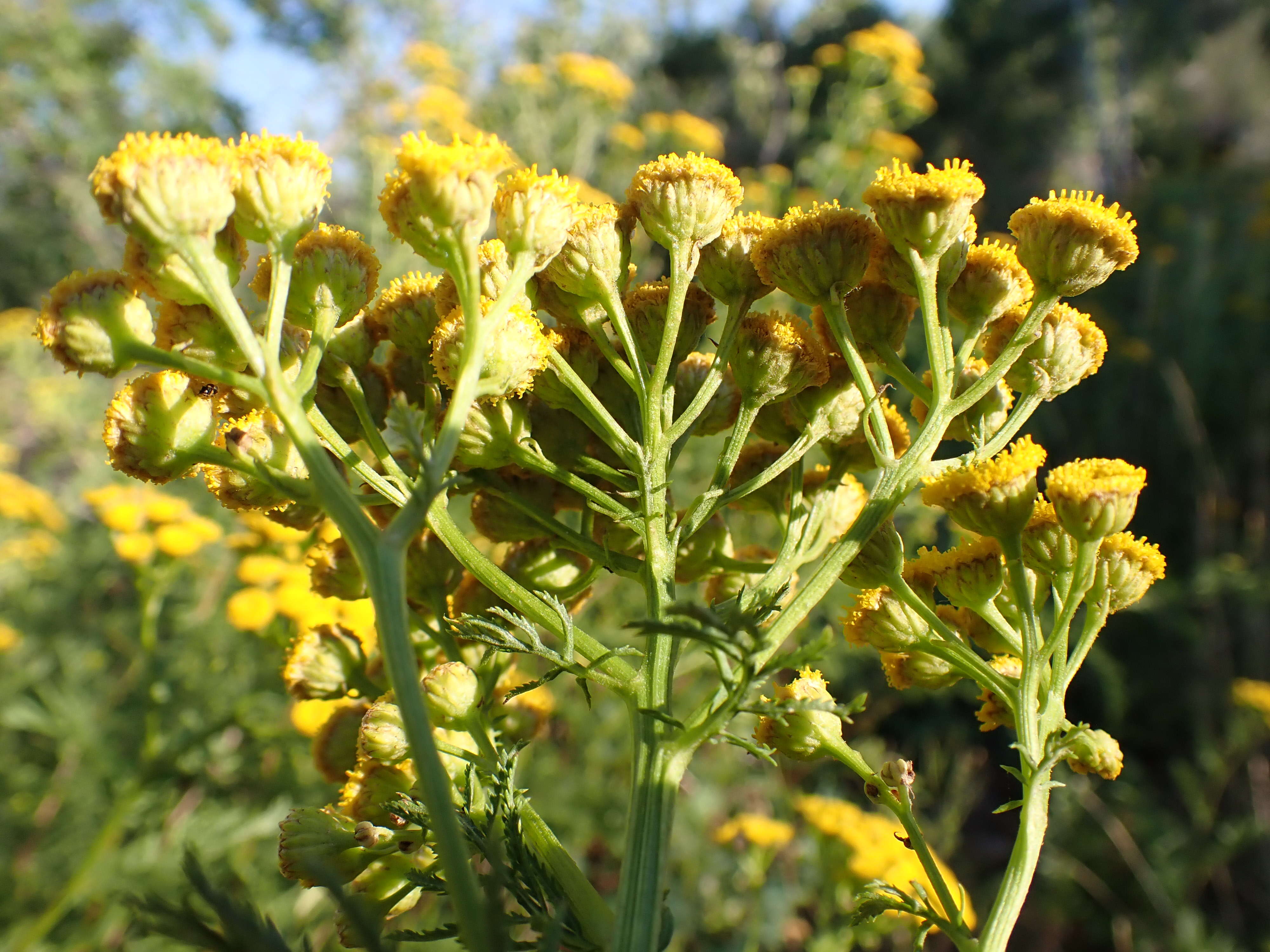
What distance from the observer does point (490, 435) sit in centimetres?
98

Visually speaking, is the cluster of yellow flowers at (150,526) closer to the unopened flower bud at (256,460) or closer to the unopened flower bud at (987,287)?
the unopened flower bud at (256,460)

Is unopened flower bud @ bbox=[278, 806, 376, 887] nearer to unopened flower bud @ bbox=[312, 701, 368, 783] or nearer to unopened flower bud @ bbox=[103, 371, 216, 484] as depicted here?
unopened flower bud @ bbox=[312, 701, 368, 783]

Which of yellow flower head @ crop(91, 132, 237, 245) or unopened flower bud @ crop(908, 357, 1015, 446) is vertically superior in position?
yellow flower head @ crop(91, 132, 237, 245)

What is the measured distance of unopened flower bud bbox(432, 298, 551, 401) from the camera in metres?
0.90

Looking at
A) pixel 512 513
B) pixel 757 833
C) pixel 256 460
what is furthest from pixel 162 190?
pixel 757 833

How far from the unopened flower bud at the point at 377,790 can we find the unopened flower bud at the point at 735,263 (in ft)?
2.46

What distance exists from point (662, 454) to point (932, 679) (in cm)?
49

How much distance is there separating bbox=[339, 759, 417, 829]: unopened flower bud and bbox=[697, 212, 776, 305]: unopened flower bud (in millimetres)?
749

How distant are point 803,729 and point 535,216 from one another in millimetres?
683

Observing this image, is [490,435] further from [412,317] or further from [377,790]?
[377,790]

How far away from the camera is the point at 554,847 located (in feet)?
3.11

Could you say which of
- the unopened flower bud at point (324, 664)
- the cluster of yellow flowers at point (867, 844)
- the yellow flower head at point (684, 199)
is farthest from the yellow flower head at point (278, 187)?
the cluster of yellow flowers at point (867, 844)

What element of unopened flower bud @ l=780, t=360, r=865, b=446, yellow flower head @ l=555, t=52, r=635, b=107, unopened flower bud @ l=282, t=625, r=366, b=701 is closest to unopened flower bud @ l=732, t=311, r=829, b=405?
unopened flower bud @ l=780, t=360, r=865, b=446

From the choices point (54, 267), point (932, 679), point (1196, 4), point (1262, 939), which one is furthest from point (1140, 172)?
point (54, 267)
